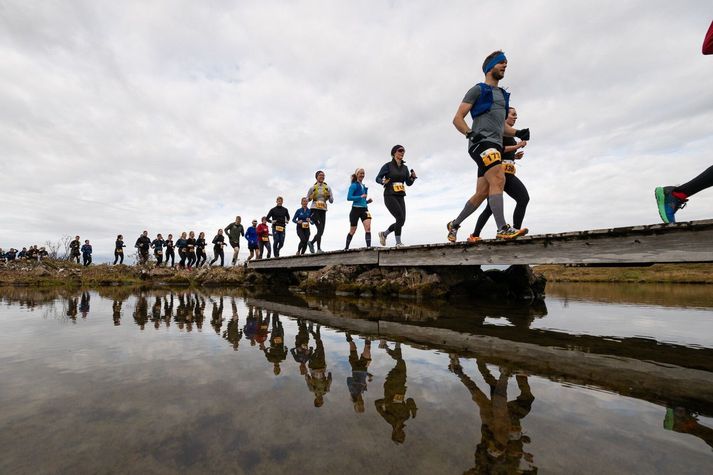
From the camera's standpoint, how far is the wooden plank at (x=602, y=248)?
3.45 m

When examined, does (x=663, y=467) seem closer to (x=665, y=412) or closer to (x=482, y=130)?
(x=665, y=412)

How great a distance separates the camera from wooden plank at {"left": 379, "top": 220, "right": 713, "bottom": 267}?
3451 millimetres

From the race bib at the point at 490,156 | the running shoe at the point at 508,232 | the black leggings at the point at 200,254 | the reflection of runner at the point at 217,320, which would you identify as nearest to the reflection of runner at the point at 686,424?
the reflection of runner at the point at 217,320

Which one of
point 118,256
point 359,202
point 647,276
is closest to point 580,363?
point 359,202

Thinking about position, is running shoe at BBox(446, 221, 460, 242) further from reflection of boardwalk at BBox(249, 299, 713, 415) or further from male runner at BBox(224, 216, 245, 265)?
male runner at BBox(224, 216, 245, 265)

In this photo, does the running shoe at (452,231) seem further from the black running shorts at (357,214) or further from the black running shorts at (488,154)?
the black running shorts at (357,214)

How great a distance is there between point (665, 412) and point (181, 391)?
2.34 meters

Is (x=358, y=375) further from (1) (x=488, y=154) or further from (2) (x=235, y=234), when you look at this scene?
(2) (x=235, y=234)

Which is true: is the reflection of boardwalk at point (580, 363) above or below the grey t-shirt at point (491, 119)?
below

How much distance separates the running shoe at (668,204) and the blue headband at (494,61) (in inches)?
104

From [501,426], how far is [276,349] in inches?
71.4

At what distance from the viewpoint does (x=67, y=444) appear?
1188mm

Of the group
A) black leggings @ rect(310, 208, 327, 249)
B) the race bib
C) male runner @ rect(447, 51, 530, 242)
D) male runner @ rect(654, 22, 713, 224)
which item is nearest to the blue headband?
male runner @ rect(447, 51, 530, 242)

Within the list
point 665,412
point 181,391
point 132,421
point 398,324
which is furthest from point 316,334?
point 665,412
